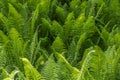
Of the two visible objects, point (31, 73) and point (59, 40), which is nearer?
point (31, 73)

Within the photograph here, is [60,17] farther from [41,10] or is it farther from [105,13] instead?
[105,13]

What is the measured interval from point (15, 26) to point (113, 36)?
678 mm

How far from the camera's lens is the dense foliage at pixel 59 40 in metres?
1.79

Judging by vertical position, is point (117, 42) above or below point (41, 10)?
below

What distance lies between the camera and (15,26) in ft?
7.34

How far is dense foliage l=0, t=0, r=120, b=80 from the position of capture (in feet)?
5.88

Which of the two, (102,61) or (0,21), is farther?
(0,21)

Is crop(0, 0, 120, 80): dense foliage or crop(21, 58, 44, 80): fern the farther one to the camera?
crop(0, 0, 120, 80): dense foliage

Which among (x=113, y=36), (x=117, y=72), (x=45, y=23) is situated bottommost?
(x=117, y=72)

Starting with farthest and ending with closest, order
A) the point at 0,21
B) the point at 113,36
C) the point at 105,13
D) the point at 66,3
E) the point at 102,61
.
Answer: the point at 66,3
the point at 105,13
the point at 0,21
the point at 113,36
the point at 102,61

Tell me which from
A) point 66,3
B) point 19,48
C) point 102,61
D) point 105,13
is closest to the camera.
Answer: point 102,61

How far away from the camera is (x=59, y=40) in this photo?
6.66 feet

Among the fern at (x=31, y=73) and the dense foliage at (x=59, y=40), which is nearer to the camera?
the fern at (x=31, y=73)

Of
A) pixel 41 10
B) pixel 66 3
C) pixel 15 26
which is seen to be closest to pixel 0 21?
pixel 15 26
